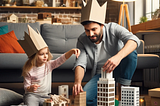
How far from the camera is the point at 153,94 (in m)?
1.18

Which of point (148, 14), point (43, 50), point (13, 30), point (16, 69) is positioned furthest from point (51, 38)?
point (148, 14)

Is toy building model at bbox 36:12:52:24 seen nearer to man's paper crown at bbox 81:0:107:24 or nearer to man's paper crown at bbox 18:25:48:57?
man's paper crown at bbox 18:25:48:57

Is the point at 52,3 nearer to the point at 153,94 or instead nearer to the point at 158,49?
the point at 158,49

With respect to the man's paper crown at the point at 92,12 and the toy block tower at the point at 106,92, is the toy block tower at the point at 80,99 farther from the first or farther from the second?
the man's paper crown at the point at 92,12

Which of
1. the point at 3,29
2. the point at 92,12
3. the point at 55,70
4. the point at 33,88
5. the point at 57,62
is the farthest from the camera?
the point at 3,29

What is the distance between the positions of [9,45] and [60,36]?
67 cm

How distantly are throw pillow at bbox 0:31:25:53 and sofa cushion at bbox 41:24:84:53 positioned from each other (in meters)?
0.45

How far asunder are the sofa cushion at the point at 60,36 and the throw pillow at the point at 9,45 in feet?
1.47

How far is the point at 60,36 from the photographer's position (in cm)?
278

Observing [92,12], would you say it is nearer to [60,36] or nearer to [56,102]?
[56,102]

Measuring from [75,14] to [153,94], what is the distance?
355 centimetres

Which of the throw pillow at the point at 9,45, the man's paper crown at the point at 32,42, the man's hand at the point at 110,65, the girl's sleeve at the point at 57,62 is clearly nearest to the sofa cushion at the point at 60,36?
the throw pillow at the point at 9,45

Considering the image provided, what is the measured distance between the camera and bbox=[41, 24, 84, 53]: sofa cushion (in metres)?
2.71

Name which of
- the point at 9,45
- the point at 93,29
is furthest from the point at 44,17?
the point at 93,29
